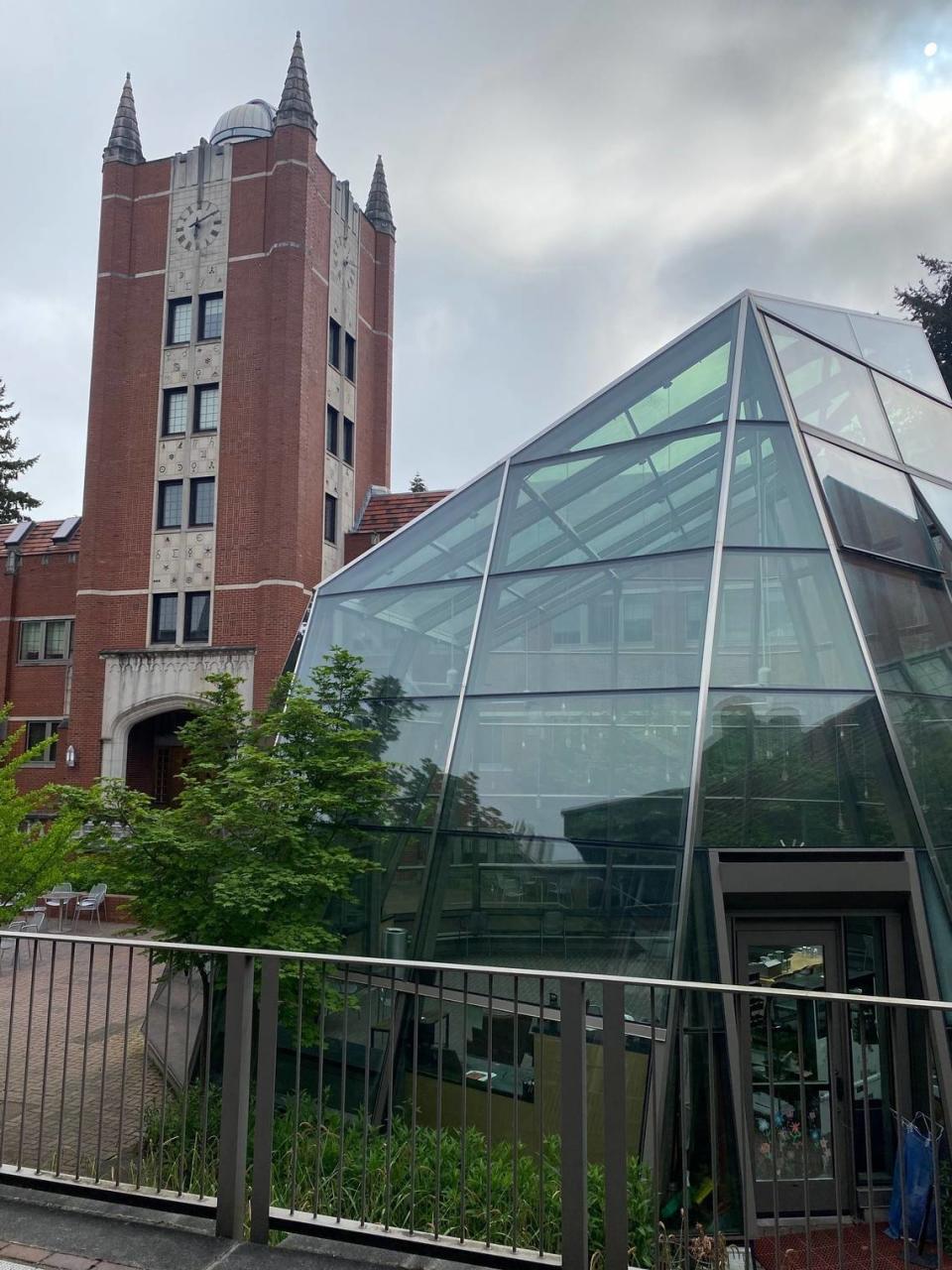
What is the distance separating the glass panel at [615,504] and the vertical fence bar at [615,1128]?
22.3 ft

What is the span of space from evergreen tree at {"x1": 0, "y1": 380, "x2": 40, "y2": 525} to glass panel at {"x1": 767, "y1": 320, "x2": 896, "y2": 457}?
45.1m

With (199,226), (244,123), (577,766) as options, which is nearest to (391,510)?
(199,226)

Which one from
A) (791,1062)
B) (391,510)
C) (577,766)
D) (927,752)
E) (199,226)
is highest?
(199,226)

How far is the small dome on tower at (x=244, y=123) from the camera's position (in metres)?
32.0

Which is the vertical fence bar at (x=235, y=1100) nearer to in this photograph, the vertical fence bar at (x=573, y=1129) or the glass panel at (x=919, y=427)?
the vertical fence bar at (x=573, y=1129)

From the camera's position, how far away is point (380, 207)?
34344 millimetres

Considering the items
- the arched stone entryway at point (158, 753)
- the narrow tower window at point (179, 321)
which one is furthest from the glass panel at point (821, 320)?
the arched stone entryway at point (158, 753)

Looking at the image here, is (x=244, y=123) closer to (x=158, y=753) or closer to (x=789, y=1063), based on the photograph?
(x=158, y=753)

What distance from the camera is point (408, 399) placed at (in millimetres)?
86125

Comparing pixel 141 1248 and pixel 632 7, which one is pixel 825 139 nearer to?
pixel 632 7

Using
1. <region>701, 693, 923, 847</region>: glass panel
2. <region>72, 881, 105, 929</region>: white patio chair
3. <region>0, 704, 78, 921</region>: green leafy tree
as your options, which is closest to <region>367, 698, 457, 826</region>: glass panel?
<region>701, 693, 923, 847</region>: glass panel

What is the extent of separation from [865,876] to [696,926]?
5.51 ft

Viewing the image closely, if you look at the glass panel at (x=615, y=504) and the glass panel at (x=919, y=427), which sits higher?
the glass panel at (x=919, y=427)

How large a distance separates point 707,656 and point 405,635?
3719 millimetres
